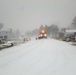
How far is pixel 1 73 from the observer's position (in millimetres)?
9992

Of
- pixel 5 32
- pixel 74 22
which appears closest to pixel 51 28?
pixel 74 22

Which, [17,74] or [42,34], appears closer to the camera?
[17,74]

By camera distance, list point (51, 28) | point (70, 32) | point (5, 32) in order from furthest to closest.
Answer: point (51, 28), point (5, 32), point (70, 32)

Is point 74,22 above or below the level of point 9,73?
above

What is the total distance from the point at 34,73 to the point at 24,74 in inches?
24.4

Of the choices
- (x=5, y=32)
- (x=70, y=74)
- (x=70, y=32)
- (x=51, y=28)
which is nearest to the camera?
(x=70, y=74)

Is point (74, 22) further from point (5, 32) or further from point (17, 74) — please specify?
point (17, 74)

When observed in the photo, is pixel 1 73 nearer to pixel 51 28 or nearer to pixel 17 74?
pixel 17 74

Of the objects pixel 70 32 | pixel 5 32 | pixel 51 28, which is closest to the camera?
pixel 70 32

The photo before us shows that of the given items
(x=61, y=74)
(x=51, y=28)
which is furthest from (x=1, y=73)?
(x=51, y=28)

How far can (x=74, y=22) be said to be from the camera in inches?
7032

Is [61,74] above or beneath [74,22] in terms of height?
beneath

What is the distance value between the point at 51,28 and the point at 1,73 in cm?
16582

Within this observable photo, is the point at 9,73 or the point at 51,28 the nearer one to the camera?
the point at 9,73
